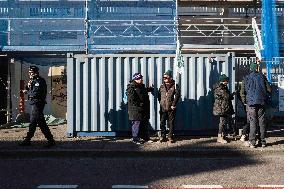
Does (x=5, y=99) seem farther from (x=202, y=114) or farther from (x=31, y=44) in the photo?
(x=202, y=114)

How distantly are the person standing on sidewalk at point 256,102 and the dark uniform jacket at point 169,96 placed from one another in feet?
5.09

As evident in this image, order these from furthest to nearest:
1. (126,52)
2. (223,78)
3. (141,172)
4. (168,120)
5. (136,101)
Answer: (126,52)
(168,120)
(223,78)
(136,101)
(141,172)

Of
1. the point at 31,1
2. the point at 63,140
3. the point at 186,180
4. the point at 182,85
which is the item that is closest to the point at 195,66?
the point at 182,85

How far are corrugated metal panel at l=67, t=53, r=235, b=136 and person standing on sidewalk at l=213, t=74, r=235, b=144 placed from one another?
2.72 ft

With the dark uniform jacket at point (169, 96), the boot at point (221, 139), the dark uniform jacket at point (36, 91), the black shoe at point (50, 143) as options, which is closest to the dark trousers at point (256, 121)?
the boot at point (221, 139)

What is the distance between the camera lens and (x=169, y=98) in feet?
38.9

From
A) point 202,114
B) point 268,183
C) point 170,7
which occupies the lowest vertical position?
point 268,183

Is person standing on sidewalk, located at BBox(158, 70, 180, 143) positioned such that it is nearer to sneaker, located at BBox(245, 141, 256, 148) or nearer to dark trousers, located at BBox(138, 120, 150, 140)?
dark trousers, located at BBox(138, 120, 150, 140)

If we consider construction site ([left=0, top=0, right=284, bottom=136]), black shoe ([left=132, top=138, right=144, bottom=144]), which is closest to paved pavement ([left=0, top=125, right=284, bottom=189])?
black shoe ([left=132, top=138, right=144, bottom=144])

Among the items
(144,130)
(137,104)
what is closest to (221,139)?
(144,130)

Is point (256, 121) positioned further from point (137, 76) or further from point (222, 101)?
point (137, 76)

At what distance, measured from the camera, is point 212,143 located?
39.2ft

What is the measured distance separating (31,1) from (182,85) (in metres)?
7.62

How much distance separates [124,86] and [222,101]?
2.49m
